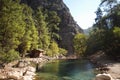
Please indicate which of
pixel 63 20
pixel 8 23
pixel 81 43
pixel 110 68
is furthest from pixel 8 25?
pixel 63 20

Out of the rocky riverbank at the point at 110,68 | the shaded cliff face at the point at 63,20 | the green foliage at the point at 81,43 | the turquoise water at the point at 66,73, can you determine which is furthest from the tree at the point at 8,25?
the shaded cliff face at the point at 63,20

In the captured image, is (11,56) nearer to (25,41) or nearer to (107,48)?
(25,41)

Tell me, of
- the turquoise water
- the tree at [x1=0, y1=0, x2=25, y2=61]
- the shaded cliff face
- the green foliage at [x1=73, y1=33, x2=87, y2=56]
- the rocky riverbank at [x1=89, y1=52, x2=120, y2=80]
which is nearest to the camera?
the turquoise water

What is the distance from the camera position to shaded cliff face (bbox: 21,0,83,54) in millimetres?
109688

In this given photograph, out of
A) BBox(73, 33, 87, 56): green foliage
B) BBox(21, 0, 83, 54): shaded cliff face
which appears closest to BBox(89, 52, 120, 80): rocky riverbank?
BBox(73, 33, 87, 56): green foliage

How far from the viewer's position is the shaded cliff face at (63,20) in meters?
110

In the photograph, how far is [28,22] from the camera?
59.0 meters

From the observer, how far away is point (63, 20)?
11756 cm

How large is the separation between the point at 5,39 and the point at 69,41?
76.8 metres

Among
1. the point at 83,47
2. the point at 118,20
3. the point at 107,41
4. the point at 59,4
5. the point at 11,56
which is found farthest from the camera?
the point at 59,4

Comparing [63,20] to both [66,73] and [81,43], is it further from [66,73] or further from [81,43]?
[66,73]

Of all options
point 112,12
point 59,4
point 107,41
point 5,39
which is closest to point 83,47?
point 112,12

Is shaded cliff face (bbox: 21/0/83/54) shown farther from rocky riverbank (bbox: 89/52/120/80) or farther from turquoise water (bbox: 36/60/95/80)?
turquoise water (bbox: 36/60/95/80)

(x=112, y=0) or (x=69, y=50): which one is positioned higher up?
(x=112, y=0)
